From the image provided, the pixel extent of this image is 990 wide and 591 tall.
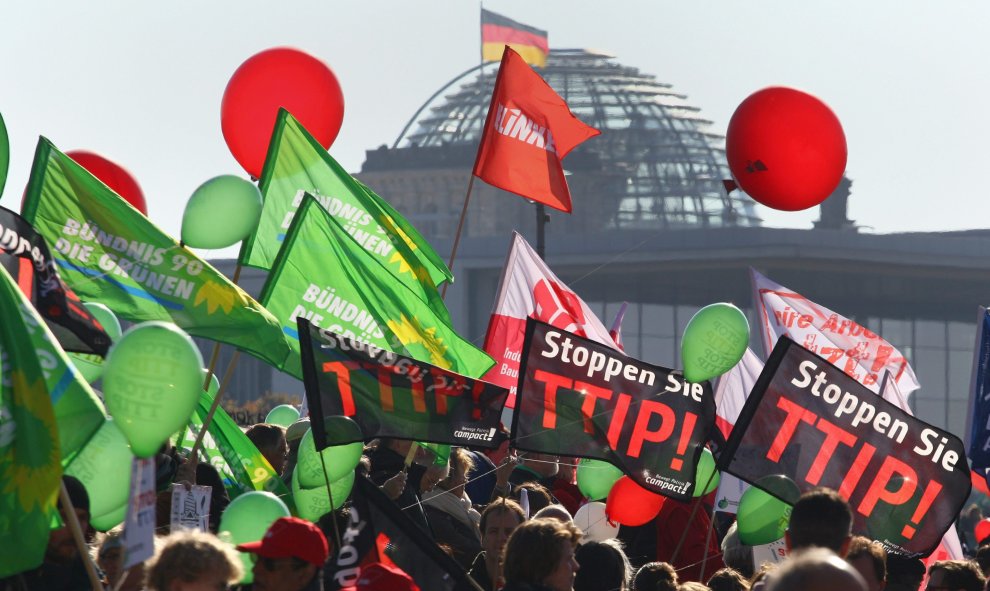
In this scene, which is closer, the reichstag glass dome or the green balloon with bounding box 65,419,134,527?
the green balloon with bounding box 65,419,134,527

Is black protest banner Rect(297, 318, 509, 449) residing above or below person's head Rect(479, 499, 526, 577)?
above

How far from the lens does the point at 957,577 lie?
653 cm

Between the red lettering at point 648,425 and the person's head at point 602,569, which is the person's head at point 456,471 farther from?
the person's head at point 602,569

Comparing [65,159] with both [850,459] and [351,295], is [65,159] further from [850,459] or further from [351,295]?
[850,459]

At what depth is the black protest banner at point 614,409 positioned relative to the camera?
25.2 feet

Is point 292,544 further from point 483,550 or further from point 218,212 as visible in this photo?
point 218,212

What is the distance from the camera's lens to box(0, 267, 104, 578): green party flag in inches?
188

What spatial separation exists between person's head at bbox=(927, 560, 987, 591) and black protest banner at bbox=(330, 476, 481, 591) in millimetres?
1942

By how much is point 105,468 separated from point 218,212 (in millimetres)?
1600

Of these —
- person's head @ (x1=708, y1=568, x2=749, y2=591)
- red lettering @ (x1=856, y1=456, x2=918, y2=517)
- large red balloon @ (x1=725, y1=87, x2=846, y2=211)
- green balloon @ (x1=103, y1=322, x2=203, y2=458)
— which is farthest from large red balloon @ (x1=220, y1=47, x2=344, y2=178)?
green balloon @ (x1=103, y1=322, x2=203, y2=458)

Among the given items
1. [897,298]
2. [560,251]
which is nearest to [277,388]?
[560,251]

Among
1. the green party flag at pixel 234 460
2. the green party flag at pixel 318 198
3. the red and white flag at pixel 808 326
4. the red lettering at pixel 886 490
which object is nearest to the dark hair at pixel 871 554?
the red lettering at pixel 886 490

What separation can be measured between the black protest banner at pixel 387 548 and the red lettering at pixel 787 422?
1896mm

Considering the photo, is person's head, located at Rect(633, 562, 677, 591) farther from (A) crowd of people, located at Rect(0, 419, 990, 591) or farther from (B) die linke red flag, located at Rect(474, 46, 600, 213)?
(B) die linke red flag, located at Rect(474, 46, 600, 213)
